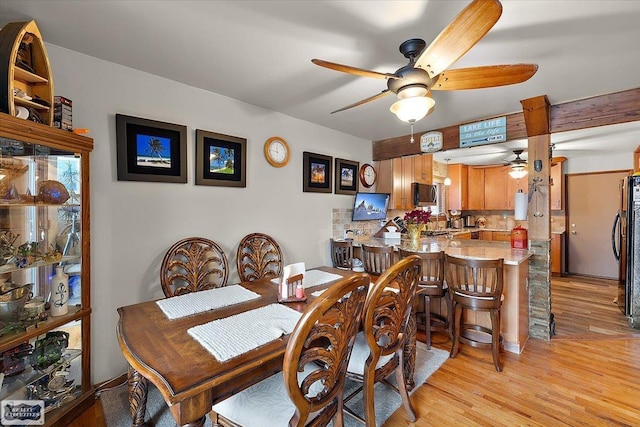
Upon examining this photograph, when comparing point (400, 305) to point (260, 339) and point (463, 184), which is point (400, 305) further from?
point (463, 184)

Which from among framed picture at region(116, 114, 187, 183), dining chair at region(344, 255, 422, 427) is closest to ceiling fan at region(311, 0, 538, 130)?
dining chair at region(344, 255, 422, 427)

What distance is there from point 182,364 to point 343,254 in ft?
8.44

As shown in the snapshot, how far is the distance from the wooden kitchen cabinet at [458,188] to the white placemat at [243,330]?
5.51 metres

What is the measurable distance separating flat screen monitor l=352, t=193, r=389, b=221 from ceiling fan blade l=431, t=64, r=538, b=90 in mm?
2374

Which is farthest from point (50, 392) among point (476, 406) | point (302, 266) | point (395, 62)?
point (395, 62)

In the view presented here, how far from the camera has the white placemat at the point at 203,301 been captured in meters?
1.53

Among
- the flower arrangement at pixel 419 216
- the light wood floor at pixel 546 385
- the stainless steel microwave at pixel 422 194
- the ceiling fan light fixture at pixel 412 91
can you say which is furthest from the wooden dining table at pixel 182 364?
the stainless steel microwave at pixel 422 194

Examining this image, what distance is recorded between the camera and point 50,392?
166cm

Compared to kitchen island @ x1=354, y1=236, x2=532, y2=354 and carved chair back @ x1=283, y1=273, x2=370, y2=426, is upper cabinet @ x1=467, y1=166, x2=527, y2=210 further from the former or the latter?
carved chair back @ x1=283, y1=273, x2=370, y2=426

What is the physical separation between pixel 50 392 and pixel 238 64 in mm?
2385

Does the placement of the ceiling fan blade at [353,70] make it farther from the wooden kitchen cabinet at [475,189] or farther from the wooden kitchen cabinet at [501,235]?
the wooden kitchen cabinet at [501,235]

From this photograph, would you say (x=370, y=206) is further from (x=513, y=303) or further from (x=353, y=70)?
(x=353, y=70)

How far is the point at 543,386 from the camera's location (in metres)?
2.09

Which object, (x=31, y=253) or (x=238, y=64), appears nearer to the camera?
(x=31, y=253)
